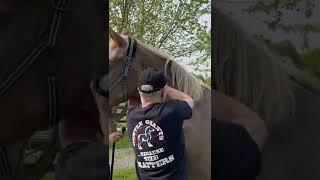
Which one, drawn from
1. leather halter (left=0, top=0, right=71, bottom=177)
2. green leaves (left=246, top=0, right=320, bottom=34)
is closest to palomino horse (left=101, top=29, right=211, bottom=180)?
leather halter (left=0, top=0, right=71, bottom=177)

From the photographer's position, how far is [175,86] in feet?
6.48

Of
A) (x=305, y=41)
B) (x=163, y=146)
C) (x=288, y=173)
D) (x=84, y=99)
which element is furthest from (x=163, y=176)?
(x=305, y=41)

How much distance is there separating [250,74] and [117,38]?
64 cm

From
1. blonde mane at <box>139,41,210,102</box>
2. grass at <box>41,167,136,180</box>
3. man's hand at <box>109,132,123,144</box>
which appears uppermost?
blonde mane at <box>139,41,210,102</box>

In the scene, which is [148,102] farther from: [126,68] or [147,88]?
[126,68]

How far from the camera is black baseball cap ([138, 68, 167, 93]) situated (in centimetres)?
187

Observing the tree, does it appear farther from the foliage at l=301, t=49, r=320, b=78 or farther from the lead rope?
the lead rope

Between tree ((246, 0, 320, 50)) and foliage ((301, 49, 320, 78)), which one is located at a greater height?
tree ((246, 0, 320, 50))

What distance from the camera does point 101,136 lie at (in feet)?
6.38

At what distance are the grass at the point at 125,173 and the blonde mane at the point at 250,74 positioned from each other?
559 millimetres

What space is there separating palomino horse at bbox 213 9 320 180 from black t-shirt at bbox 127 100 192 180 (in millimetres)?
289

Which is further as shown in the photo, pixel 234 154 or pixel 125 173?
pixel 234 154

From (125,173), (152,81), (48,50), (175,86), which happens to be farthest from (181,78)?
(48,50)

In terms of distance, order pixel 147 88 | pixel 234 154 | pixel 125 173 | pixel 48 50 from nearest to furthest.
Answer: pixel 48 50, pixel 147 88, pixel 125 173, pixel 234 154
